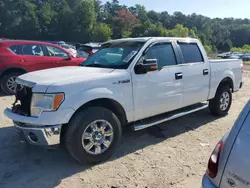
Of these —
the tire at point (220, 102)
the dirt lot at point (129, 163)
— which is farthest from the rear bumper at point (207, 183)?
the tire at point (220, 102)

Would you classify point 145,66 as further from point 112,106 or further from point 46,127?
point 46,127

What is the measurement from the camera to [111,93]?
3756 millimetres

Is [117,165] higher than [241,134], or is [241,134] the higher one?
[241,134]

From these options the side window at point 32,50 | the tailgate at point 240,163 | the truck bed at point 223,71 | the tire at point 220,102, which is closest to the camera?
the tailgate at point 240,163

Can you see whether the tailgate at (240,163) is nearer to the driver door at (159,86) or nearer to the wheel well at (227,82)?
the driver door at (159,86)

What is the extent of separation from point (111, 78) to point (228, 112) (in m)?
3.80

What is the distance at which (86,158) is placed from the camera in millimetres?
3604

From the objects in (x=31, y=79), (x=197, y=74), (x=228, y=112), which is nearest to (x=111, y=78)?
(x=31, y=79)

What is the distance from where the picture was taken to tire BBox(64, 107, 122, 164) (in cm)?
344

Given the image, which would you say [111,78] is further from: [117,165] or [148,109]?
[117,165]

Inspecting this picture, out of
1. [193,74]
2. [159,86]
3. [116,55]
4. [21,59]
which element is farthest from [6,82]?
[193,74]

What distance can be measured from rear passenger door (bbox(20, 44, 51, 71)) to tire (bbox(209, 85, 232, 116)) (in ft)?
17.6

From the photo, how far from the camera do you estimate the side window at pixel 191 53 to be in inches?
199

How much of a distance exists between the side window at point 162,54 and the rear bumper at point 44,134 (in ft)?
6.42
